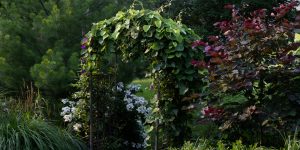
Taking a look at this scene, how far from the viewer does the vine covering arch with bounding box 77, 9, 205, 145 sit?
5055mm

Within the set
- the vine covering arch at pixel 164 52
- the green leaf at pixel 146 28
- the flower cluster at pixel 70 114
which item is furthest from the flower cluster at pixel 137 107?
the green leaf at pixel 146 28

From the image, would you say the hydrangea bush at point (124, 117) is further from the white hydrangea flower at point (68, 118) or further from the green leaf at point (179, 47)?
the green leaf at point (179, 47)

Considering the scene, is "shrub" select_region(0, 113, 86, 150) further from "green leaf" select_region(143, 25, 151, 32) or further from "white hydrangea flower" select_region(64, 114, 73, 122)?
"green leaf" select_region(143, 25, 151, 32)

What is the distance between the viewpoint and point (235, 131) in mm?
5027

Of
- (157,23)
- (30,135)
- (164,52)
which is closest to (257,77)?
(164,52)

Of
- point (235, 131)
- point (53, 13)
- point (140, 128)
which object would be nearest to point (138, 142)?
point (140, 128)

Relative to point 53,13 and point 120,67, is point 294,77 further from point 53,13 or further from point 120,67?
point 53,13

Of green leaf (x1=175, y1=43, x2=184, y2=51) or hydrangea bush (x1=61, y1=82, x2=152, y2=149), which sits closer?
green leaf (x1=175, y1=43, x2=184, y2=51)

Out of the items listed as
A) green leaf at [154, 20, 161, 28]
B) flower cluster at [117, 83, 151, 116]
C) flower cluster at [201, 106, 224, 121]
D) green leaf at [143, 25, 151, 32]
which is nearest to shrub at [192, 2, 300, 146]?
flower cluster at [201, 106, 224, 121]

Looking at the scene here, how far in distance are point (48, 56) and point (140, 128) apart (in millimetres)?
1622

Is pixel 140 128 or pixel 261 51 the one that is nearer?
pixel 261 51

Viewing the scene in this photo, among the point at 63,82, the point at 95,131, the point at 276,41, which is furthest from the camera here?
the point at 63,82

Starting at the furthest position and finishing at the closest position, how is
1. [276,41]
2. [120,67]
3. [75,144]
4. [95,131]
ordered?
1. [120,67]
2. [95,131]
3. [75,144]
4. [276,41]

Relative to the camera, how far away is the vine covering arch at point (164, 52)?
505 cm
